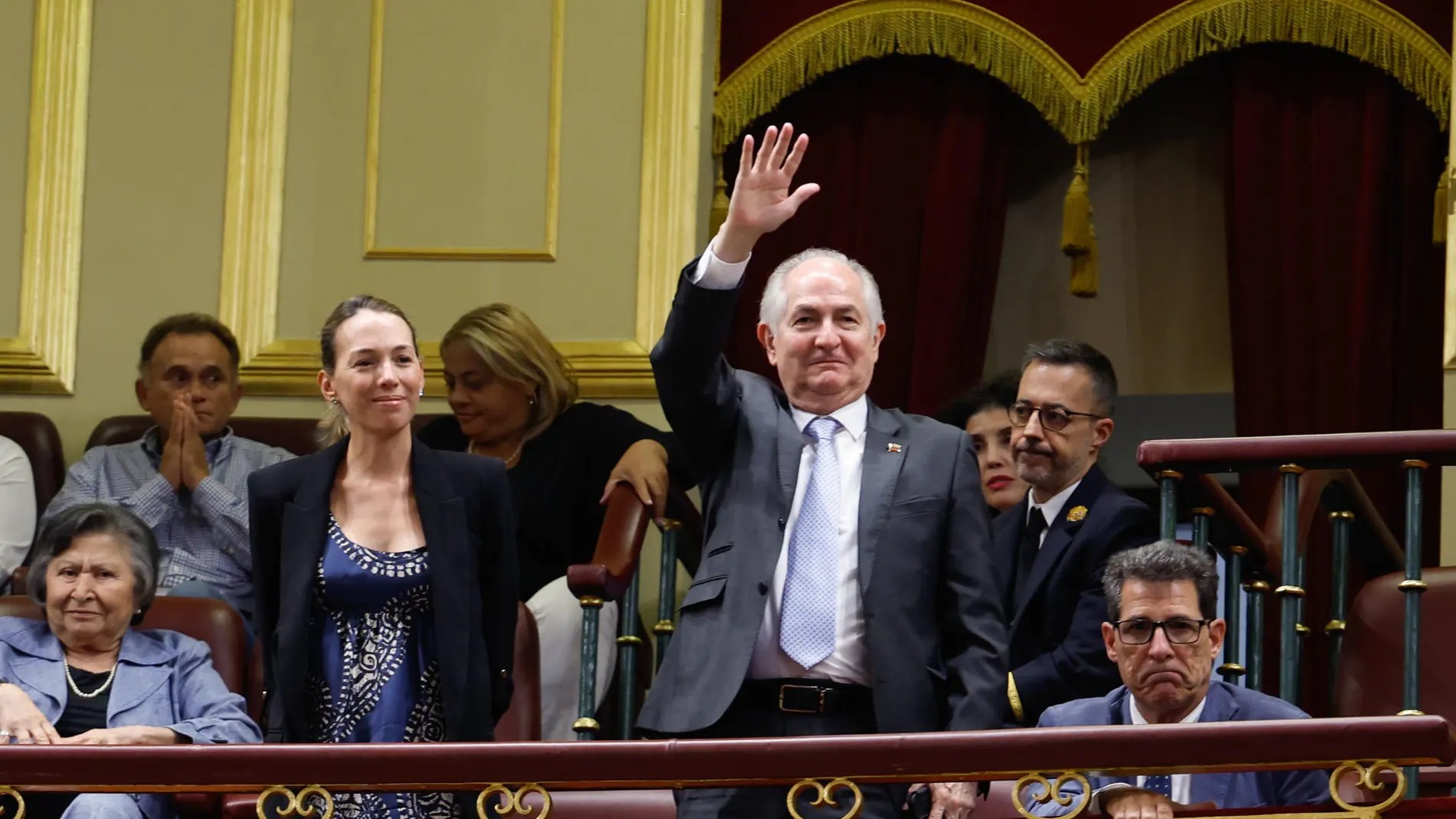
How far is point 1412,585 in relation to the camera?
10.6 ft

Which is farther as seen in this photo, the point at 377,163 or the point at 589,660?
the point at 377,163

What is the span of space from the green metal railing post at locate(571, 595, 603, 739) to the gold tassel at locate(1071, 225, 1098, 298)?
7.12 feet

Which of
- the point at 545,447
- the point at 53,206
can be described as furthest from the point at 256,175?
the point at 545,447

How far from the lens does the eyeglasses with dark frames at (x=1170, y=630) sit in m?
3.22

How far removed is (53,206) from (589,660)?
2.43 m

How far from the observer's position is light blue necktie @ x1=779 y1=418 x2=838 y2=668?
2.98 m

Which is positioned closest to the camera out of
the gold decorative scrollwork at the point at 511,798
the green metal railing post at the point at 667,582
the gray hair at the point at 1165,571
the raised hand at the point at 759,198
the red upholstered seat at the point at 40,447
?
the gold decorative scrollwork at the point at 511,798

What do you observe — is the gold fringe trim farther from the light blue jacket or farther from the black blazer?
the black blazer

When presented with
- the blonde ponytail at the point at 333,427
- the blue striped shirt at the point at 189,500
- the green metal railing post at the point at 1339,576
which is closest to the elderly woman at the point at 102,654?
the blonde ponytail at the point at 333,427

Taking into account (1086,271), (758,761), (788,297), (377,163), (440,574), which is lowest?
(758,761)

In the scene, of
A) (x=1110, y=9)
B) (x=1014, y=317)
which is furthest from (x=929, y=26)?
(x=1014, y=317)

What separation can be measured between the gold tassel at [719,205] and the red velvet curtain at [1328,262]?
1.29 meters

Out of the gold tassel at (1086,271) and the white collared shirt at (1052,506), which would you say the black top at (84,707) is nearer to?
the white collared shirt at (1052,506)

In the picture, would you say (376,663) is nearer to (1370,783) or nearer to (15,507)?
(1370,783)
